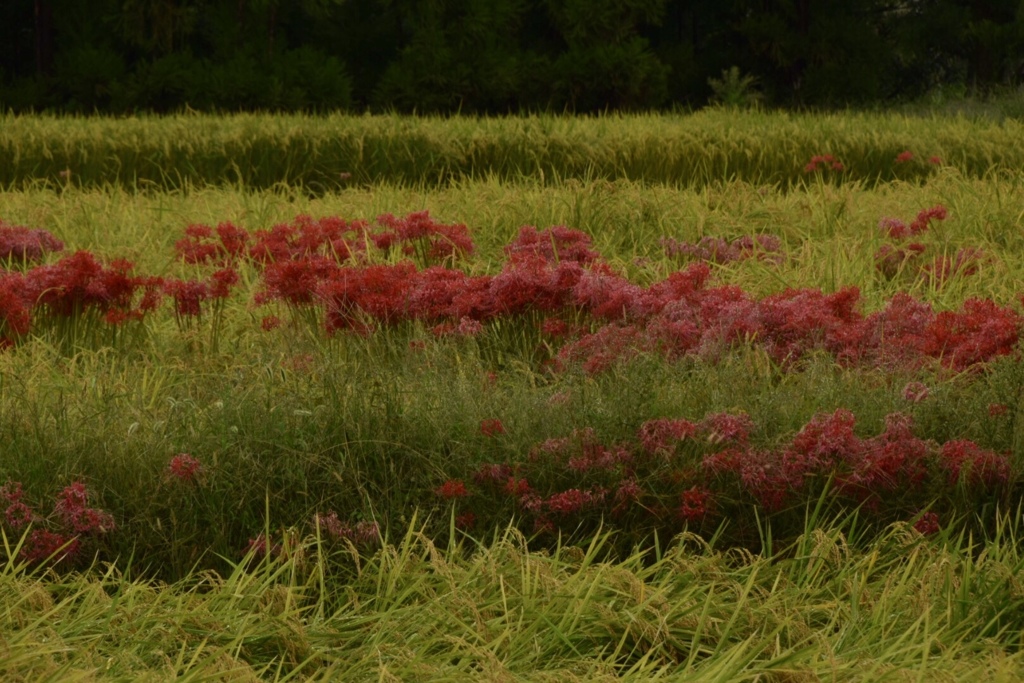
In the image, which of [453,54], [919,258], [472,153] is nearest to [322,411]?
[919,258]

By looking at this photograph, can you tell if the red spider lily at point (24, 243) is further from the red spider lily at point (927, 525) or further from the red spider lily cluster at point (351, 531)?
the red spider lily at point (927, 525)

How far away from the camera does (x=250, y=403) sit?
2.97m

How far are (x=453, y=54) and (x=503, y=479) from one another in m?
12.9

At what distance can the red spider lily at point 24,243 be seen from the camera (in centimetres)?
502

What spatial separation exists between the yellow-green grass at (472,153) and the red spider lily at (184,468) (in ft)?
17.2

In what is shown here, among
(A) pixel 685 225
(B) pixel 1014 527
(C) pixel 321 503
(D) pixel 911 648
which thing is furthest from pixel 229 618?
(A) pixel 685 225

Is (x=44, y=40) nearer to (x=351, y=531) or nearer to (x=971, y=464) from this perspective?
(x=351, y=531)

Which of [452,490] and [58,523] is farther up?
[452,490]

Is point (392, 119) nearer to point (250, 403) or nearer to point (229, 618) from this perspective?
point (250, 403)

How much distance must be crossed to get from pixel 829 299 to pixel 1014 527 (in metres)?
1.10

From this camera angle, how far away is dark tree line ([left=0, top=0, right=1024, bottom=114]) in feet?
47.1

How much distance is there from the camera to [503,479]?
2723mm

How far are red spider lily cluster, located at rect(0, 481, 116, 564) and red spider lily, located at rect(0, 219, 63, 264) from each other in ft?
8.51

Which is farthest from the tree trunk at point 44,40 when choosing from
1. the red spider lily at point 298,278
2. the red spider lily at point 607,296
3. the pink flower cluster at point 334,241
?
the red spider lily at point 607,296
